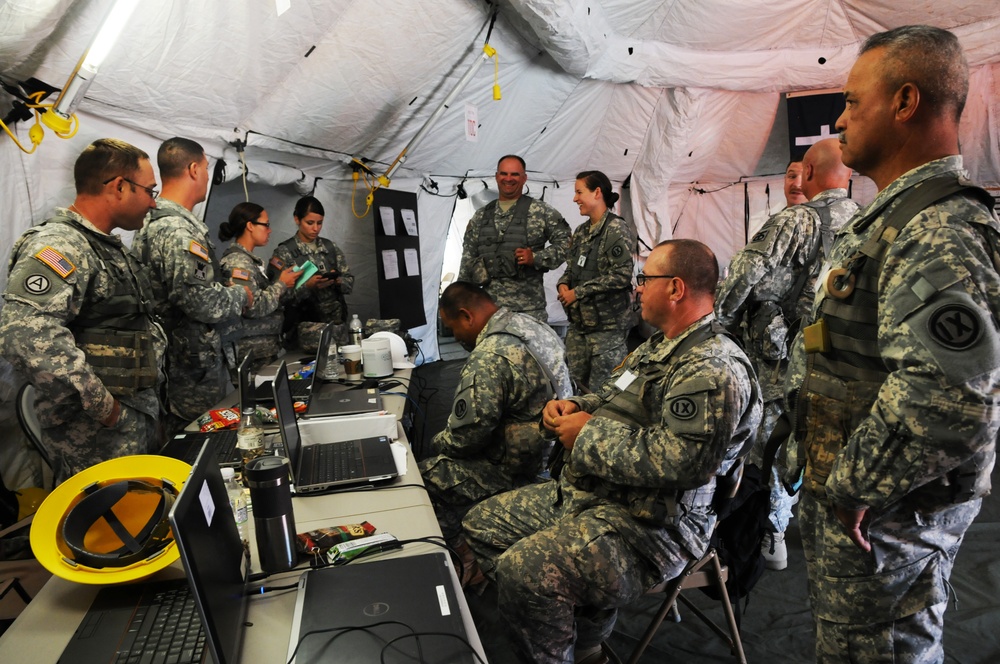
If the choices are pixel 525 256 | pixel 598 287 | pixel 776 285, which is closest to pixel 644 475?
pixel 776 285

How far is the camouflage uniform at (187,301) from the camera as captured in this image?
99.1 inches

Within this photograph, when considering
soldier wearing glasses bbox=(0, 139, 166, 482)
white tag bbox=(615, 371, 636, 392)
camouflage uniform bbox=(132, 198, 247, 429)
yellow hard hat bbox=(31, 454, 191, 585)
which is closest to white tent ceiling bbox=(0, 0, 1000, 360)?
camouflage uniform bbox=(132, 198, 247, 429)

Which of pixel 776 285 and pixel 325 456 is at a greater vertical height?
pixel 776 285

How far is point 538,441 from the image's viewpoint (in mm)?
2148

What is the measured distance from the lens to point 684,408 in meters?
1.52

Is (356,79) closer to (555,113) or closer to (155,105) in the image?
(155,105)

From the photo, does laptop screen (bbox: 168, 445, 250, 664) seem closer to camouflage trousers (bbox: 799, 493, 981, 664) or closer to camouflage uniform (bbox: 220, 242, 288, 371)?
camouflage trousers (bbox: 799, 493, 981, 664)

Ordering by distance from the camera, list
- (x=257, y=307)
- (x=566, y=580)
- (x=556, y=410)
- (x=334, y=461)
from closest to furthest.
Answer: (x=566, y=580), (x=334, y=461), (x=556, y=410), (x=257, y=307)

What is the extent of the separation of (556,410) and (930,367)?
107 centimetres

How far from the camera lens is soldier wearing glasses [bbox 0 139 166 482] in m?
1.83

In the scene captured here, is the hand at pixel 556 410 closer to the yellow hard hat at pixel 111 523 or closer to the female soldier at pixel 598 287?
the yellow hard hat at pixel 111 523

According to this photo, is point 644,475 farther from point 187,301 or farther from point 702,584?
point 187,301

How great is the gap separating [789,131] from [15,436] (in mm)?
7193

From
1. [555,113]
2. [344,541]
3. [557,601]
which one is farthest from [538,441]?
[555,113]
